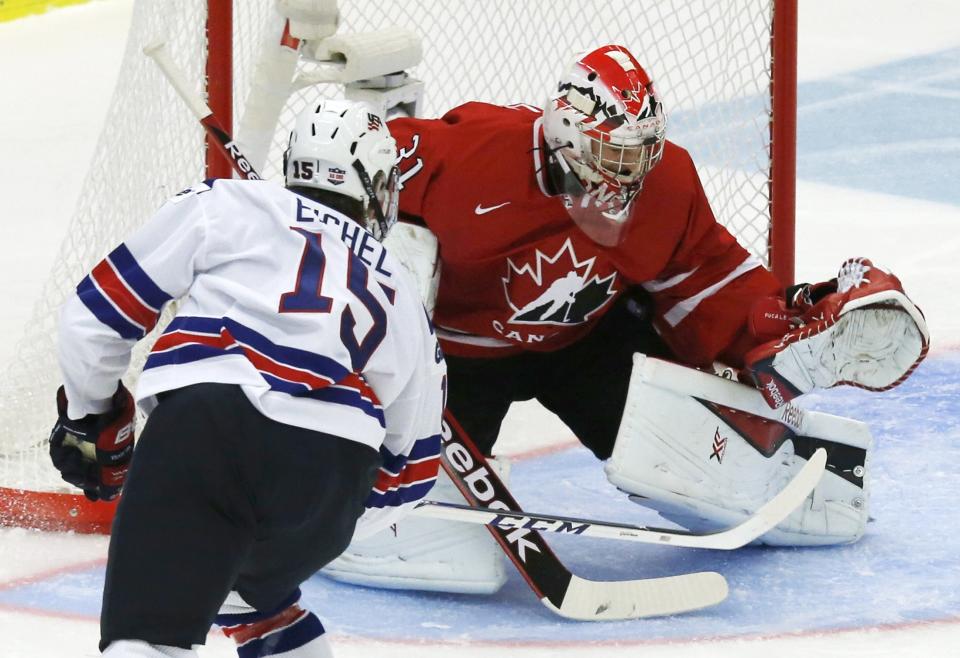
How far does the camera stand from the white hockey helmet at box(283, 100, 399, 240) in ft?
6.72

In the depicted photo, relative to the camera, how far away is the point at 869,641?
2.63 metres

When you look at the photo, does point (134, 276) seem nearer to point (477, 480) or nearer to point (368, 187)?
point (368, 187)

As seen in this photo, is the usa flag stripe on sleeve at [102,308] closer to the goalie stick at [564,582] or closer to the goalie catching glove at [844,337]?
the goalie stick at [564,582]

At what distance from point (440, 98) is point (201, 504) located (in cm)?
241

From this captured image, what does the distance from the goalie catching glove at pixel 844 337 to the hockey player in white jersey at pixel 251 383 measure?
98cm

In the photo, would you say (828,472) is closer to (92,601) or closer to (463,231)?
(463,231)

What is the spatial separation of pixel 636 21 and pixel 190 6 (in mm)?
1222

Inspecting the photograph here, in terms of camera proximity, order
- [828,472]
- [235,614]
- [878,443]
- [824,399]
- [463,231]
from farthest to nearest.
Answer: [824,399]
[878,443]
[828,472]
[463,231]
[235,614]

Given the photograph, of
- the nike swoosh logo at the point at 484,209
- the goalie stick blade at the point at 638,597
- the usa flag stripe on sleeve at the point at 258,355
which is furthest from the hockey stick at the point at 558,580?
the usa flag stripe on sleeve at the point at 258,355

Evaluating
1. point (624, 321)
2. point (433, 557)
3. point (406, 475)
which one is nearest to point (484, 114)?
point (624, 321)

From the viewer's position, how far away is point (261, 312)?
1.87 meters

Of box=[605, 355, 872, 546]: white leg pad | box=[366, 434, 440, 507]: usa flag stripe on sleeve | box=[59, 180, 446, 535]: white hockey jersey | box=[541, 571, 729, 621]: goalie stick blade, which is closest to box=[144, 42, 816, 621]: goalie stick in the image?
box=[541, 571, 729, 621]: goalie stick blade

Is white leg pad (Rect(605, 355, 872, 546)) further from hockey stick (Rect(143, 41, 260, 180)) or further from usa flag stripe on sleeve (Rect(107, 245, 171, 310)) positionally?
usa flag stripe on sleeve (Rect(107, 245, 171, 310))

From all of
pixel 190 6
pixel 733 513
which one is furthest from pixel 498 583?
pixel 190 6
